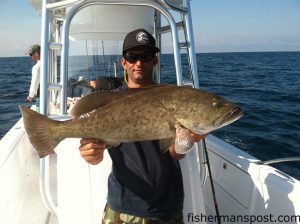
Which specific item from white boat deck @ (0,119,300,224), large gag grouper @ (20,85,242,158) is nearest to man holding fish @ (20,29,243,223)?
large gag grouper @ (20,85,242,158)

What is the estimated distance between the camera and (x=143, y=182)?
258 centimetres

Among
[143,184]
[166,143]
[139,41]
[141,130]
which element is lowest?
[143,184]

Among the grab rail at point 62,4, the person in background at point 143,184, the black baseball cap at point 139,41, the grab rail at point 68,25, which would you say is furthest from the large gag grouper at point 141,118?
the grab rail at point 62,4

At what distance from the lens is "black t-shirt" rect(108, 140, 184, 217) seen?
8.42ft

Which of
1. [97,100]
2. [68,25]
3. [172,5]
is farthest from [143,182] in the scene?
[172,5]

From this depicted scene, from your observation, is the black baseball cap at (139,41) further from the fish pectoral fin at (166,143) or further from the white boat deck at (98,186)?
the white boat deck at (98,186)

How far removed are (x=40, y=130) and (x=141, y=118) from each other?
0.75m

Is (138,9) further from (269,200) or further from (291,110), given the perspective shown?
(291,110)

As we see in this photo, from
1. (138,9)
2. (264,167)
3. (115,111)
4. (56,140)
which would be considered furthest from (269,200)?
(138,9)

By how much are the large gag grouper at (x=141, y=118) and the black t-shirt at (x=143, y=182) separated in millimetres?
327

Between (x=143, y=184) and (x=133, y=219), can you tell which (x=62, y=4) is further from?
(x=133, y=219)

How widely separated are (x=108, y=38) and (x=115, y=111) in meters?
3.38

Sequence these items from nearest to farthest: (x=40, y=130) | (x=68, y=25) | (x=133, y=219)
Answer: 1. (x=40, y=130)
2. (x=133, y=219)
3. (x=68, y=25)

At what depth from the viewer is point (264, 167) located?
3.79 meters
